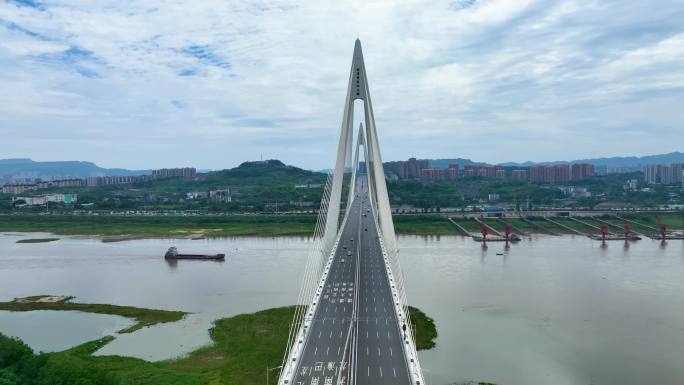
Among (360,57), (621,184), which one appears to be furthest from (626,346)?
(621,184)

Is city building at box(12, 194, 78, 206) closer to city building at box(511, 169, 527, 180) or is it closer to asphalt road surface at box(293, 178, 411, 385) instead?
asphalt road surface at box(293, 178, 411, 385)

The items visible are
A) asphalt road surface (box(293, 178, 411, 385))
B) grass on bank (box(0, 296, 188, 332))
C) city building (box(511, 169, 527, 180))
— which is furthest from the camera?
city building (box(511, 169, 527, 180))

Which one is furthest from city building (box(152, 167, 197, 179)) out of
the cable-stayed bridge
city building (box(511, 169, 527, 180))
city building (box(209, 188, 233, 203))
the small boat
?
the cable-stayed bridge

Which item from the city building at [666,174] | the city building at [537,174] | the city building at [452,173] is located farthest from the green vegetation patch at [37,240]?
the city building at [666,174]

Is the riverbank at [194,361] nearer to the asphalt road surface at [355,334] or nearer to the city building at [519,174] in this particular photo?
the asphalt road surface at [355,334]

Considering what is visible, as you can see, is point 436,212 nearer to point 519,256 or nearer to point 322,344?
point 519,256
